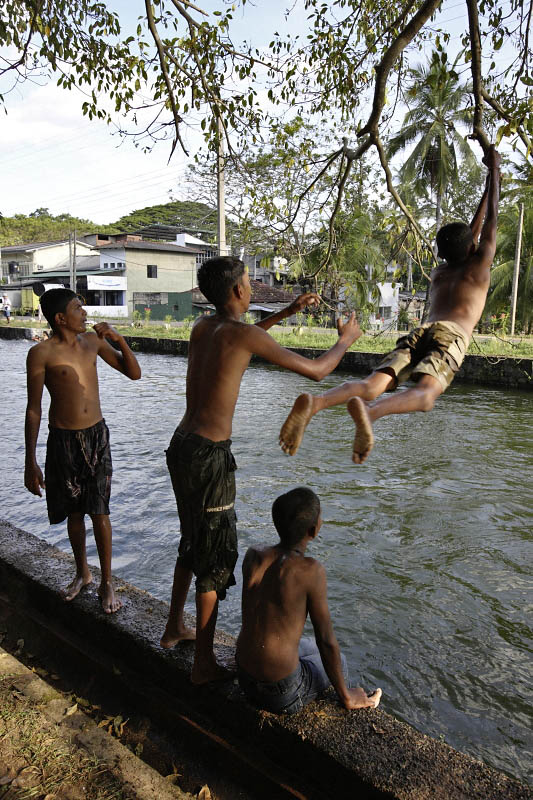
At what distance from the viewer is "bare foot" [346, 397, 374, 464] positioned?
241cm

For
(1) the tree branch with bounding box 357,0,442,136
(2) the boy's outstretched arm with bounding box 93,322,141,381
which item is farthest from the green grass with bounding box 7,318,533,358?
(2) the boy's outstretched arm with bounding box 93,322,141,381

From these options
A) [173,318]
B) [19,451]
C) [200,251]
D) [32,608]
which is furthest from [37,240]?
[32,608]

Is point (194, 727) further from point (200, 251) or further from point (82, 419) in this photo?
point (200, 251)

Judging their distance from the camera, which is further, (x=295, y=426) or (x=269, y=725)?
(x=269, y=725)

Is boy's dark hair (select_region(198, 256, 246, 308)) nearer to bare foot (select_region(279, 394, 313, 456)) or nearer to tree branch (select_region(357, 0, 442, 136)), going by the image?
bare foot (select_region(279, 394, 313, 456))

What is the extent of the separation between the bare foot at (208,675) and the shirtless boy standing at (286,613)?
23 centimetres

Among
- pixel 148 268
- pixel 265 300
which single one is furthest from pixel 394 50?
pixel 148 268

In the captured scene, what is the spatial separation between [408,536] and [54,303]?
513 cm

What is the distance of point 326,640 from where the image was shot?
2.61 metres

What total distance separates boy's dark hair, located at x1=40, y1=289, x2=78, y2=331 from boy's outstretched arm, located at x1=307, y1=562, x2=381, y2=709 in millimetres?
1936

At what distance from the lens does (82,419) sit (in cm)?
348

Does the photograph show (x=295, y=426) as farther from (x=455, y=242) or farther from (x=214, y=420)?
(x=455, y=242)

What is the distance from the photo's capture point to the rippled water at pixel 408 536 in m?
4.44

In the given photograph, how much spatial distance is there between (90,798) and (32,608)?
5.91 ft
